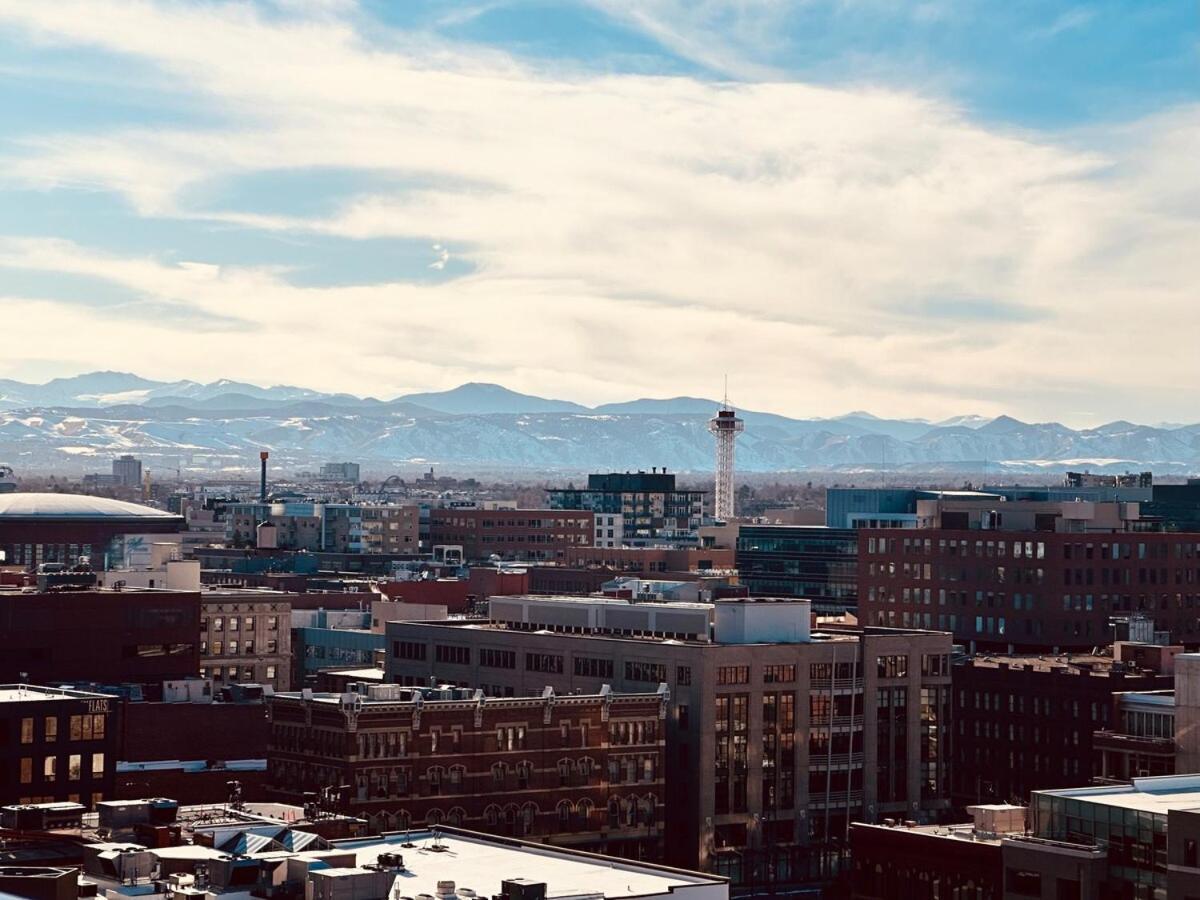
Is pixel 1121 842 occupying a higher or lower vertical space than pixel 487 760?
lower

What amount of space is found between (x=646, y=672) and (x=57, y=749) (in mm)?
37618

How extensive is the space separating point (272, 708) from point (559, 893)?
152ft

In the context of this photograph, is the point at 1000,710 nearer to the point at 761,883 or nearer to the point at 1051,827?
the point at 761,883

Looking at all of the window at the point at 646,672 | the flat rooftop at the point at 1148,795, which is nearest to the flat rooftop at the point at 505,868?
the flat rooftop at the point at 1148,795

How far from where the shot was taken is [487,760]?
132750 mm

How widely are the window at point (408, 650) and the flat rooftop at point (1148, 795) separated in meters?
62.4

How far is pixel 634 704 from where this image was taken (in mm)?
139375

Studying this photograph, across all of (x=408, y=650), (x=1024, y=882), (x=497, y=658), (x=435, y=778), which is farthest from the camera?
(x=408, y=650)

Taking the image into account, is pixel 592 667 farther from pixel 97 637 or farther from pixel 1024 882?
pixel 1024 882

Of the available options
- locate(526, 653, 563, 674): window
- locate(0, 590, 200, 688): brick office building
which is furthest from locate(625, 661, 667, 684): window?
locate(0, 590, 200, 688): brick office building

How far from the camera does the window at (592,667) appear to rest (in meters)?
149

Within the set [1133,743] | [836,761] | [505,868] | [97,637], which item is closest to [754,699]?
[836,761]

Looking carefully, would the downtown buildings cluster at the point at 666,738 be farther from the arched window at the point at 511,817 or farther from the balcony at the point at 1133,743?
the balcony at the point at 1133,743

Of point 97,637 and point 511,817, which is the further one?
point 97,637
